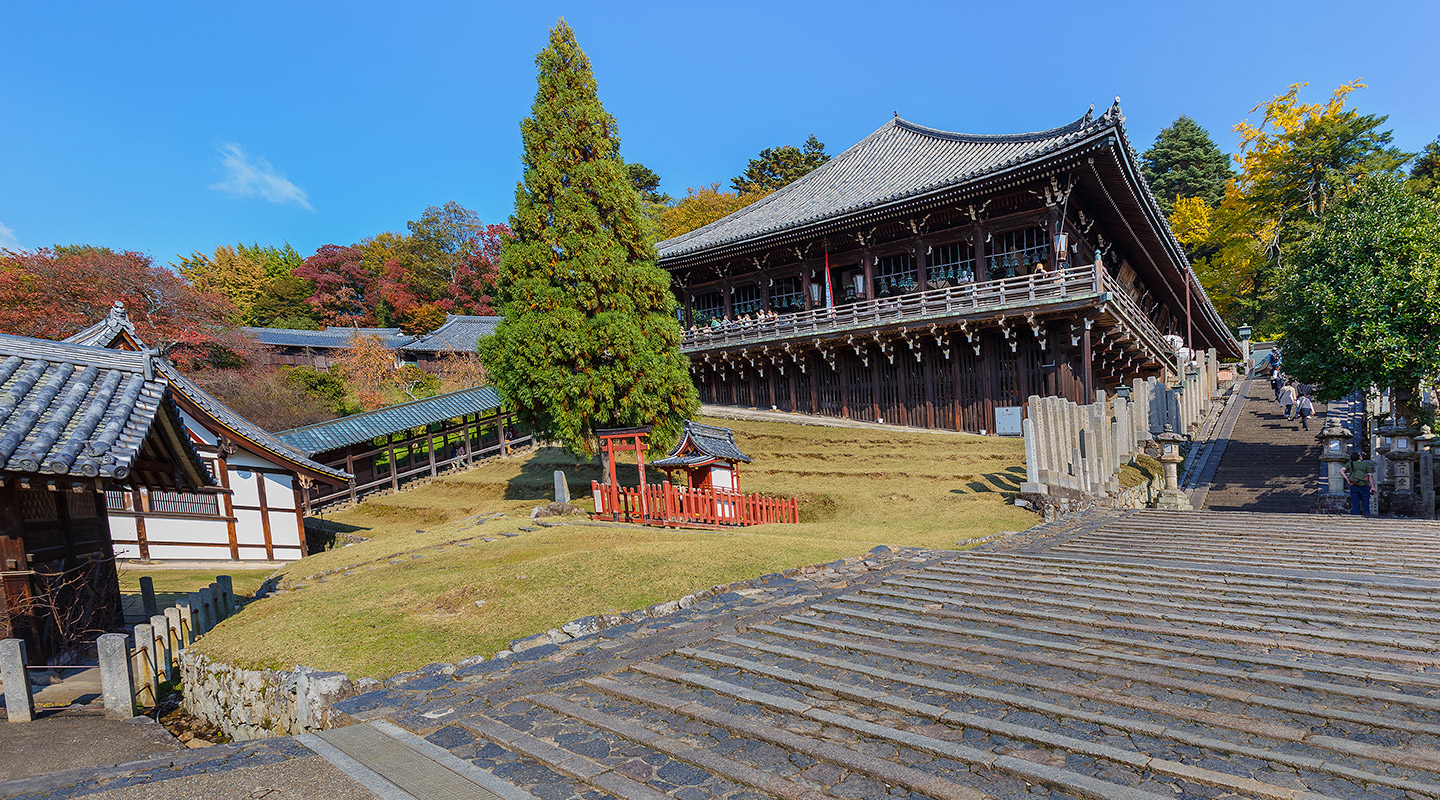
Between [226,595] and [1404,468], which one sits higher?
[226,595]

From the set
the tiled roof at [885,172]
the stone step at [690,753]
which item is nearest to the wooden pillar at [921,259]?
the tiled roof at [885,172]

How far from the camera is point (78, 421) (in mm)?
6293

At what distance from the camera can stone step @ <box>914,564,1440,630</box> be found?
5.25 meters

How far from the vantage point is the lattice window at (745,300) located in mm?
28578

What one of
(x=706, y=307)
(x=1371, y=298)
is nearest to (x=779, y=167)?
(x=706, y=307)

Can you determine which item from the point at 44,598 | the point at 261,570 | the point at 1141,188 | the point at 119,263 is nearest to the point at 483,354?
the point at 261,570

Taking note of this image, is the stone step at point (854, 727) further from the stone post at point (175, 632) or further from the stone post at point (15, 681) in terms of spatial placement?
the stone post at point (175, 632)

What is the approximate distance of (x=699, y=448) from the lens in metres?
15.0

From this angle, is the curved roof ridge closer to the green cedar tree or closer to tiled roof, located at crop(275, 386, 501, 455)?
the green cedar tree

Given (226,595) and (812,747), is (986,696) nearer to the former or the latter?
(812,747)

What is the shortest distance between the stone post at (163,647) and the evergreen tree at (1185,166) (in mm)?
60646

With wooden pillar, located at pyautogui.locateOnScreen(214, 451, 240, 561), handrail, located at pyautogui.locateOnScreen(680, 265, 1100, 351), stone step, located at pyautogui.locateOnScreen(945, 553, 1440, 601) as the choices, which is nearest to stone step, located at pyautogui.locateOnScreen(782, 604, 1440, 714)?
stone step, located at pyautogui.locateOnScreen(945, 553, 1440, 601)

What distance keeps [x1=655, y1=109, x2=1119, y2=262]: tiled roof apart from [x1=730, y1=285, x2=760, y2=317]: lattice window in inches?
94.7

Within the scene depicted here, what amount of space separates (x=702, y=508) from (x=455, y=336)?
3152cm
